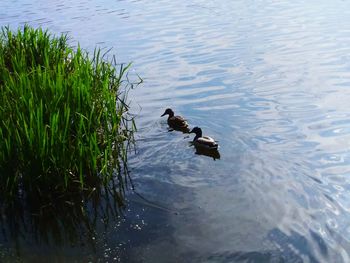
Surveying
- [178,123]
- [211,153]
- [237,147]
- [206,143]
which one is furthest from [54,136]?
[178,123]

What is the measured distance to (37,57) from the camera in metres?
9.66

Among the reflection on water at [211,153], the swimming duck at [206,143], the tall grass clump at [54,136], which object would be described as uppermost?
the tall grass clump at [54,136]

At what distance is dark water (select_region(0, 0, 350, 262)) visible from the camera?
213 inches

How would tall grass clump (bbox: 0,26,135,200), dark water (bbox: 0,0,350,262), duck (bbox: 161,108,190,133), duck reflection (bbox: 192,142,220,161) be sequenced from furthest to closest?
duck (bbox: 161,108,190,133), duck reflection (bbox: 192,142,220,161), tall grass clump (bbox: 0,26,135,200), dark water (bbox: 0,0,350,262)

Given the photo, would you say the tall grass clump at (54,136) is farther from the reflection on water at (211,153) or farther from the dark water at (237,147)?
the reflection on water at (211,153)

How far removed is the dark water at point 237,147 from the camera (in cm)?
540

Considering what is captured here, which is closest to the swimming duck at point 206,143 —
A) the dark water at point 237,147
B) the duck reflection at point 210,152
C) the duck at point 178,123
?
the duck reflection at point 210,152

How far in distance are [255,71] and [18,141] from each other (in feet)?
27.4

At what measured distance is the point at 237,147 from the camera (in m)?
8.13

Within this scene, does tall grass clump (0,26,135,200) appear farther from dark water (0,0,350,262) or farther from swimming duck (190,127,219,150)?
swimming duck (190,127,219,150)

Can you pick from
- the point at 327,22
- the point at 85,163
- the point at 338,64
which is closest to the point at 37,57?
the point at 85,163

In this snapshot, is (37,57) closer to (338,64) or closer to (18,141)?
(18,141)

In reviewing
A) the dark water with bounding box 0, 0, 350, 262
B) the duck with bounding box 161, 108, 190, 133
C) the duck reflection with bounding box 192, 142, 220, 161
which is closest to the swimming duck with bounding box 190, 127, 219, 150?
the duck reflection with bounding box 192, 142, 220, 161

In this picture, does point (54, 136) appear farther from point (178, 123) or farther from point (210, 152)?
point (178, 123)
